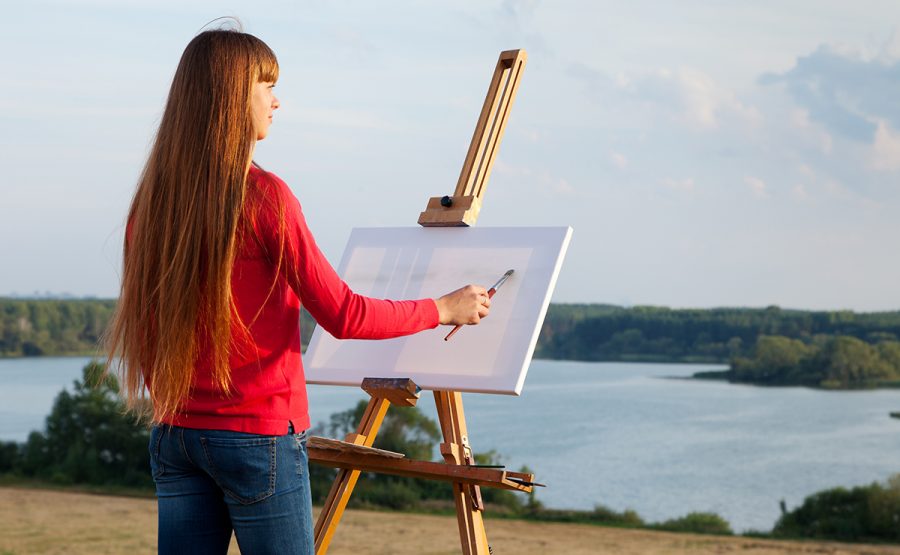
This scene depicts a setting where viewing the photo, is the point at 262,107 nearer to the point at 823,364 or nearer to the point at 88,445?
the point at 88,445

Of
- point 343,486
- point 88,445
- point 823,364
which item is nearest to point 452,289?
point 343,486

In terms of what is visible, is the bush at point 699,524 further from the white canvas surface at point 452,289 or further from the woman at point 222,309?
the woman at point 222,309

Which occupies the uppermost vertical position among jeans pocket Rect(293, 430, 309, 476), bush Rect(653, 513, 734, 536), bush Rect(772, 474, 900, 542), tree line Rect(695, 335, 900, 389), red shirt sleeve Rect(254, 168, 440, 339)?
tree line Rect(695, 335, 900, 389)

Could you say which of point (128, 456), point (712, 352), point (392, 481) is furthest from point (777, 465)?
point (128, 456)

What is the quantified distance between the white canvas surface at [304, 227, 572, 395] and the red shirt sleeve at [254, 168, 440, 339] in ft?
2.28

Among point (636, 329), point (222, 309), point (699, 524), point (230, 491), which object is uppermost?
point (636, 329)

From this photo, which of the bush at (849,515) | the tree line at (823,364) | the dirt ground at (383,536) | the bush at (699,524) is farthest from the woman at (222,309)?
the tree line at (823,364)

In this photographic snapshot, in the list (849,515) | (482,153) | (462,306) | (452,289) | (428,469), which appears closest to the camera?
(462,306)

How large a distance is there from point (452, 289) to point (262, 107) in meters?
1.07

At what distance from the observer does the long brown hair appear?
1556mm

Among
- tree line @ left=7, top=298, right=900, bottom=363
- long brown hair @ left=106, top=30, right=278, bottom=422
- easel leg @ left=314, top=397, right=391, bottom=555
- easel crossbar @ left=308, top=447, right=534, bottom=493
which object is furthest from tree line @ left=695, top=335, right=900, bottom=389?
long brown hair @ left=106, top=30, right=278, bottom=422

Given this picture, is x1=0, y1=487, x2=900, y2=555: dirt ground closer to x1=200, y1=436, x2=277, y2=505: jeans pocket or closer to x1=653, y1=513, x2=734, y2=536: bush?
x1=653, y1=513, x2=734, y2=536: bush

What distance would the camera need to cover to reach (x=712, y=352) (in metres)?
13.3

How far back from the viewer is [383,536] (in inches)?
269
